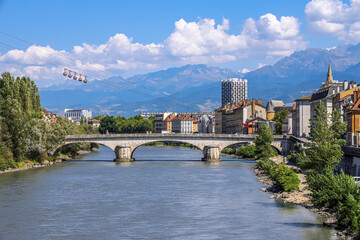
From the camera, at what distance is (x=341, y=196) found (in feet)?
115

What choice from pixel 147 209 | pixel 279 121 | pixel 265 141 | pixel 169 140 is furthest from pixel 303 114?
pixel 147 209

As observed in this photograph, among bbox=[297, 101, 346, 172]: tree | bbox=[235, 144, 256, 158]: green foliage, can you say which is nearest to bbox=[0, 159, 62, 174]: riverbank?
bbox=[235, 144, 256, 158]: green foliage

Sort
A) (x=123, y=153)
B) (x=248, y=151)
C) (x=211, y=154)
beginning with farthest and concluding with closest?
(x=248, y=151) < (x=211, y=154) < (x=123, y=153)

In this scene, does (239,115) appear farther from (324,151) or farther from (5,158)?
(324,151)

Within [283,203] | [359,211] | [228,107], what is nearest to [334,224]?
[359,211]

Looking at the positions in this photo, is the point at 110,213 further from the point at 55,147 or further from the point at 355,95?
the point at 55,147

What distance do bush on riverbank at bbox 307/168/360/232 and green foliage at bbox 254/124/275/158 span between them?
55.2 meters

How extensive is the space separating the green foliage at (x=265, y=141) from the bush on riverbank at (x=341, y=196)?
55.2 meters

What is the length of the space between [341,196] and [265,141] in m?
60.4

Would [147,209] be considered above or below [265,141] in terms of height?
below

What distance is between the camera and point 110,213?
43.5 metres

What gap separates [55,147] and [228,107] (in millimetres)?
96438

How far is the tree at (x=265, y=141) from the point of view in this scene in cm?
9412

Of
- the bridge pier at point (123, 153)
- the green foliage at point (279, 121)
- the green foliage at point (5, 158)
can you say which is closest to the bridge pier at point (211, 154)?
the bridge pier at point (123, 153)
